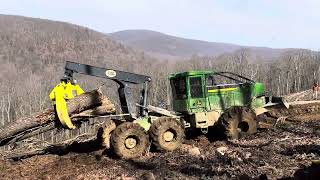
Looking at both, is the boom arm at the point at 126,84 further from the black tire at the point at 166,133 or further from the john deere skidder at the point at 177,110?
the black tire at the point at 166,133

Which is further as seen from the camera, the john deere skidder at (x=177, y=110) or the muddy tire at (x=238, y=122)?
the muddy tire at (x=238, y=122)

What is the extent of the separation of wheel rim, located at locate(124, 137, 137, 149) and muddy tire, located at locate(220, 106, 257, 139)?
9.43ft

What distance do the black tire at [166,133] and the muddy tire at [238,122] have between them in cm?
145

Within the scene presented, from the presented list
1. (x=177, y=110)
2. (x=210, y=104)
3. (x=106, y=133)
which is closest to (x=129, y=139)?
(x=106, y=133)

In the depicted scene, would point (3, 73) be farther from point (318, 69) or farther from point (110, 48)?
point (318, 69)

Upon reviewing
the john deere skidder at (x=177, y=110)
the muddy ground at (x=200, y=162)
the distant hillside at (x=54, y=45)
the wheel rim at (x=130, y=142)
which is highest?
the distant hillside at (x=54, y=45)

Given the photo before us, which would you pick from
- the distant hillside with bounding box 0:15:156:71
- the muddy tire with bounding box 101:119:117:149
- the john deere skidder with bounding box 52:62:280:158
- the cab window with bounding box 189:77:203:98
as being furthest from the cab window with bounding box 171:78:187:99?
the distant hillside with bounding box 0:15:156:71

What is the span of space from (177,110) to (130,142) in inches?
103

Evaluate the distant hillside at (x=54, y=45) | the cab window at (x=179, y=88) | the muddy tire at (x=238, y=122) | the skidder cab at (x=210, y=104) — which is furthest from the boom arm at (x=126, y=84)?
the distant hillside at (x=54, y=45)

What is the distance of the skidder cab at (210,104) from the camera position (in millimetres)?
13856

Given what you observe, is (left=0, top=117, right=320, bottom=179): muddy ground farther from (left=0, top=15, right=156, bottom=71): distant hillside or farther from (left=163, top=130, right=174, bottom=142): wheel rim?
A: (left=0, top=15, right=156, bottom=71): distant hillside

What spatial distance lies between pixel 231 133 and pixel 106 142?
3.81m

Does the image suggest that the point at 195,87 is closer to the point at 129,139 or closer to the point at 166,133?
the point at 166,133

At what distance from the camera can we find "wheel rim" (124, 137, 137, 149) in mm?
12500
